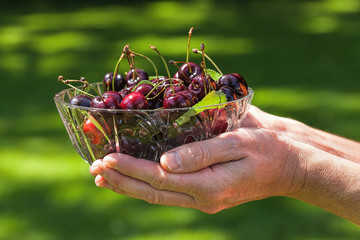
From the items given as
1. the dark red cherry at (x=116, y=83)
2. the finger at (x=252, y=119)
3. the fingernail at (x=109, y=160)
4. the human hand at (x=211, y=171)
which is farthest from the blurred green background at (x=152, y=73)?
the fingernail at (x=109, y=160)

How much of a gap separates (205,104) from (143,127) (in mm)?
182

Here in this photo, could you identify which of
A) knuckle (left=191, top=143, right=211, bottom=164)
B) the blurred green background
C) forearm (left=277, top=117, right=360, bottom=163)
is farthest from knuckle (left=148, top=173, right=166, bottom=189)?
the blurred green background

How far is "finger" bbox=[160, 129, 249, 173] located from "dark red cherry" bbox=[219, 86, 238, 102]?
0.33 feet

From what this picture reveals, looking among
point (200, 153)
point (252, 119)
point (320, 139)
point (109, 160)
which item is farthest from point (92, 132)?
point (320, 139)

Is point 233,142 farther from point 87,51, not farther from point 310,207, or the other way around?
point 87,51

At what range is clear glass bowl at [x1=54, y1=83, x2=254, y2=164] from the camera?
147 centimetres

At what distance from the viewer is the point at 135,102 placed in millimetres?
1467

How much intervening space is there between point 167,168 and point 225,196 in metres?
0.22

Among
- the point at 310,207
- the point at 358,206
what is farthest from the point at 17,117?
the point at 358,206

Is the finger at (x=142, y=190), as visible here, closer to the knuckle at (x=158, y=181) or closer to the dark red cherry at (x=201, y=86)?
the knuckle at (x=158, y=181)

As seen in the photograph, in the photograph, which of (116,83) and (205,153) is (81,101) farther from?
(205,153)

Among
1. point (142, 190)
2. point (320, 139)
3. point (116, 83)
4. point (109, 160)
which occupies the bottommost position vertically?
point (320, 139)

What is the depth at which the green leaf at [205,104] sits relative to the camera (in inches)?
58.1

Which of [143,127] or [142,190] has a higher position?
[143,127]
